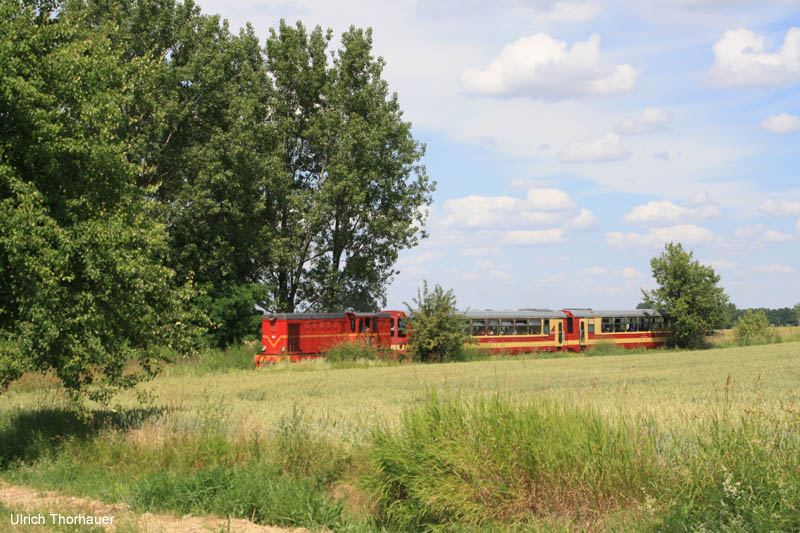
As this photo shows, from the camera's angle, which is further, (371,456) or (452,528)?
(371,456)

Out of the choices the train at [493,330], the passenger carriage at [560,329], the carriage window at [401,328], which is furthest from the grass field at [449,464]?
the passenger carriage at [560,329]

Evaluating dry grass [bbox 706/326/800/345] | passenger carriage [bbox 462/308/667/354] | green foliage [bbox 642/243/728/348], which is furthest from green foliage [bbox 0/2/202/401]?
dry grass [bbox 706/326/800/345]

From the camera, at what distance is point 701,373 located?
24.6 metres

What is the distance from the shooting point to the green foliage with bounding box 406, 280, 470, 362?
119 feet

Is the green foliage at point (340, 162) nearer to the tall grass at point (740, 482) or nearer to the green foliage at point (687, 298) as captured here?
the green foliage at point (687, 298)

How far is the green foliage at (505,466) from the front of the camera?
7680mm

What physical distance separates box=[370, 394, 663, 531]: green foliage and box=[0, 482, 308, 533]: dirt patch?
4.71 ft

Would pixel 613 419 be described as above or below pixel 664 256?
below

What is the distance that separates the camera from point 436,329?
36.2m

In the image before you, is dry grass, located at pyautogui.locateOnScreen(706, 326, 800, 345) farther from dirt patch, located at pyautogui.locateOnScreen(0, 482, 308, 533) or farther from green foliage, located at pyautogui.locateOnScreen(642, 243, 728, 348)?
dirt patch, located at pyautogui.locateOnScreen(0, 482, 308, 533)

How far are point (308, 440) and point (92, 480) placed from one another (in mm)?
3348

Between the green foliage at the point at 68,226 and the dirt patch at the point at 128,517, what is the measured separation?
3069 millimetres

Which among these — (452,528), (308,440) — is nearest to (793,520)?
(452,528)

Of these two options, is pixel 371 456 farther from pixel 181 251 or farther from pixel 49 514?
pixel 181 251
